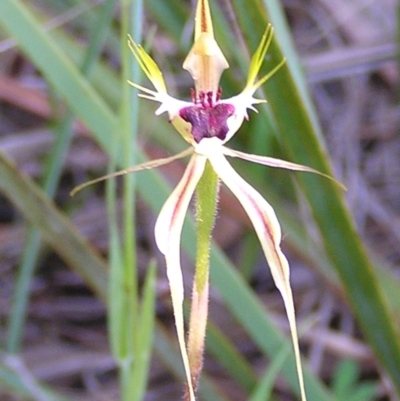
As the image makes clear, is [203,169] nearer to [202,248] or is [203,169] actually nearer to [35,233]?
[202,248]

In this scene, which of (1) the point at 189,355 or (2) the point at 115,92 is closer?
(1) the point at 189,355

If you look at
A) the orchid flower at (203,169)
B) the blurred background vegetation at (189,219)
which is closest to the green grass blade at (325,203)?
the blurred background vegetation at (189,219)

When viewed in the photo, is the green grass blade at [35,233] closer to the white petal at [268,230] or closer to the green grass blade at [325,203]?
the green grass blade at [325,203]

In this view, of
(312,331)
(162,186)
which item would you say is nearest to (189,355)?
(162,186)

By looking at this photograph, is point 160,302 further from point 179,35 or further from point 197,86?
point 197,86

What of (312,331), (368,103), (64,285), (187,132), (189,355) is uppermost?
(368,103)
